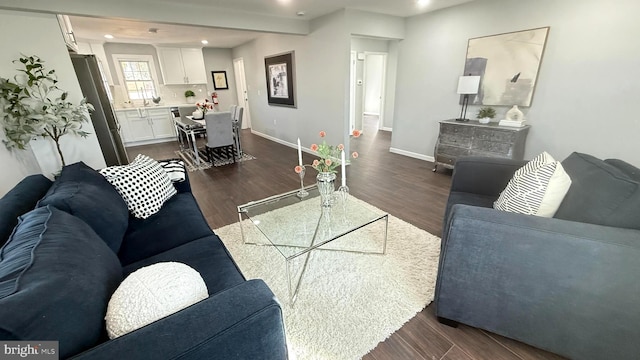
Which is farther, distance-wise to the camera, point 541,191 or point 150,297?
point 541,191

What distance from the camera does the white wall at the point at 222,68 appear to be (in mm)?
7414

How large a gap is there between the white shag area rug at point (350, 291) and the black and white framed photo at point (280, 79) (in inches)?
154

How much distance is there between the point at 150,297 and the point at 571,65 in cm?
428

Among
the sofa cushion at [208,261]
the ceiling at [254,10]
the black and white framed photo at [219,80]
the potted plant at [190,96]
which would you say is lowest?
the sofa cushion at [208,261]

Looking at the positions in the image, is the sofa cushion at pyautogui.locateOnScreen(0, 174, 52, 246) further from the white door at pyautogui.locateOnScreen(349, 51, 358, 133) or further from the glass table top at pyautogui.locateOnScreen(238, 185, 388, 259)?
the white door at pyautogui.locateOnScreen(349, 51, 358, 133)

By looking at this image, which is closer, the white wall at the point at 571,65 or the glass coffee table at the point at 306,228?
the glass coffee table at the point at 306,228

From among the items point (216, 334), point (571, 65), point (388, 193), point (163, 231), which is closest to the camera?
point (216, 334)

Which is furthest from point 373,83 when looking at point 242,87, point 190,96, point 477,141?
point 477,141

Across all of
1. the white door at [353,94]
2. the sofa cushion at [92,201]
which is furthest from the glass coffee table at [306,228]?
the white door at [353,94]

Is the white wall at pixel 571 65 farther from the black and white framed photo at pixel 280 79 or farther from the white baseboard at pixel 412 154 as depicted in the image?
the black and white framed photo at pixel 280 79

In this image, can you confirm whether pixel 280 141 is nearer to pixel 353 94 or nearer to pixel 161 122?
pixel 353 94

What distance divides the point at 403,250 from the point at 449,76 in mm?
3146

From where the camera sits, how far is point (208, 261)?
1.34 m

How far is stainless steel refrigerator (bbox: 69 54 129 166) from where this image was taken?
128 inches
